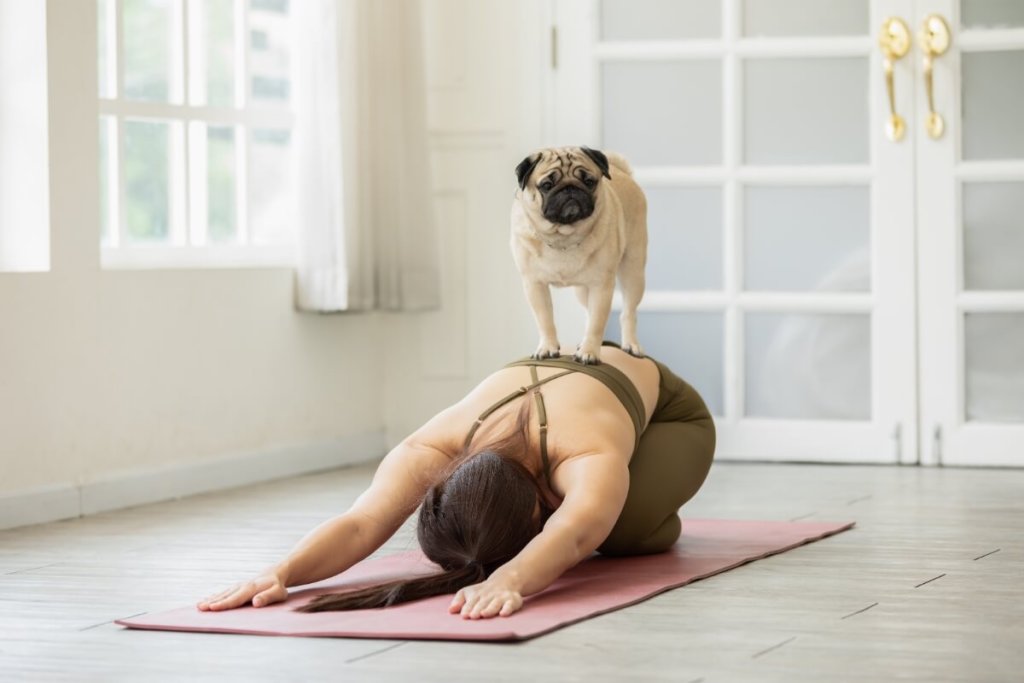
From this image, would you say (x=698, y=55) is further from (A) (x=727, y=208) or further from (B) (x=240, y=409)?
(B) (x=240, y=409)

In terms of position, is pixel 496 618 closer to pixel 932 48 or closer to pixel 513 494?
pixel 513 494

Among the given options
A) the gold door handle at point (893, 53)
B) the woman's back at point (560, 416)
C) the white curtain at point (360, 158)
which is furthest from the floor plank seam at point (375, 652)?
the gold door handle at point (893, 53)

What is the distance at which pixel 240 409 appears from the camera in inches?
181

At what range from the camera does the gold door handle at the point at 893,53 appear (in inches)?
189

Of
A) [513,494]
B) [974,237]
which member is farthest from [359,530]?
[974,237]

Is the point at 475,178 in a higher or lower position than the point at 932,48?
lower

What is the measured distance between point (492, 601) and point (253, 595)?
42 centimetres

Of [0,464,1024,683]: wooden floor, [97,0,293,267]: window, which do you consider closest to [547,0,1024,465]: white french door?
[0,464,1024,683]: wooden floor

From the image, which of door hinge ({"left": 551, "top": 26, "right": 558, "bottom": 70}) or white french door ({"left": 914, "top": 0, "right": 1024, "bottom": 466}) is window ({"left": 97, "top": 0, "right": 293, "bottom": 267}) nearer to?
door hinge ({"left": 551, "top": 26, "right": 558, "bottom": 70})

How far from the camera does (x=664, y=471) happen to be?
3047mm

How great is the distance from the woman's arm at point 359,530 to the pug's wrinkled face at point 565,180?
0.46 meters

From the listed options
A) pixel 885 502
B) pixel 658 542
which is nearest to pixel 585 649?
pixel 658 542

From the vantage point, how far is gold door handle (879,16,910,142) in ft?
15.8

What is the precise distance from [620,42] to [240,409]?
172 centimetres
